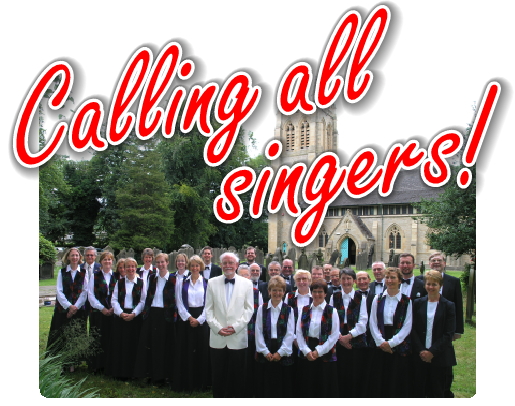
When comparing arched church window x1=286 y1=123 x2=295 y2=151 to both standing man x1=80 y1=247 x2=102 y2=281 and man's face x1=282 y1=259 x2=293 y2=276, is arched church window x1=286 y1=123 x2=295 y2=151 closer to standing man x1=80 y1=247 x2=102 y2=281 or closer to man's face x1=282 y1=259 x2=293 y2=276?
man's face x1=282 y1=259 x2=293 y2=276

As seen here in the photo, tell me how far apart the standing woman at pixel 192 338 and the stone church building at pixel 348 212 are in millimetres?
1577

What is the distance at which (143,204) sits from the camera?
658 centimetres

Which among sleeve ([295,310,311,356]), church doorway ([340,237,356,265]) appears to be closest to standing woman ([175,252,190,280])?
sleeve ([295,310,311,356])

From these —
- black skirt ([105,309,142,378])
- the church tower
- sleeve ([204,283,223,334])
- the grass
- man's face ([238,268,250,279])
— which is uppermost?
the church tower

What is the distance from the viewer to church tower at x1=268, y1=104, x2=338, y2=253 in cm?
574

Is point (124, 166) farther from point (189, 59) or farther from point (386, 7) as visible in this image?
point (386, 7)

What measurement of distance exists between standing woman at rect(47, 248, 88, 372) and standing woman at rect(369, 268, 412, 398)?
3.78 m

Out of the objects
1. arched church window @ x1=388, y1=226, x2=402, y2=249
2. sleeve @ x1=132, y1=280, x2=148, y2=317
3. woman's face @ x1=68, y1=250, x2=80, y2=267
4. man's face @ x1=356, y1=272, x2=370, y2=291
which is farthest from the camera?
arched church window @ x1=388, y1=226, x2=402, y2=249

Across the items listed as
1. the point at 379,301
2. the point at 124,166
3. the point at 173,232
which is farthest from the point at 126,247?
the point at 379,301

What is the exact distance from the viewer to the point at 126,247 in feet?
21.5

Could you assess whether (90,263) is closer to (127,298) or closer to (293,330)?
(127,298)

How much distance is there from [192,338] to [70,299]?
1858 mm
